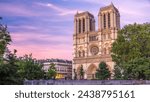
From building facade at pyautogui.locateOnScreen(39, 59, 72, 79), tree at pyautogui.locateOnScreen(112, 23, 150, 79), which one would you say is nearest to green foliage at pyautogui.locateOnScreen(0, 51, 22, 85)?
tree at pyautogui.locateOnScreen(112, 23, 150, 79)

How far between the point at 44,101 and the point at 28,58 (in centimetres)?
4385

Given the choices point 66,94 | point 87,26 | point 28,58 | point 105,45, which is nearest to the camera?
point 66,94

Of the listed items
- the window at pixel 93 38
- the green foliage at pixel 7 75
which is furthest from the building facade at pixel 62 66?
the green foliage at pixel 7 75

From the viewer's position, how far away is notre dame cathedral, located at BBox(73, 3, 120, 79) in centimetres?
11225

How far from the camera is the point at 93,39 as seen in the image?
389 feet

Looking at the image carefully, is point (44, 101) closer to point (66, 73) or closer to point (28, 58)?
point (28, 58)

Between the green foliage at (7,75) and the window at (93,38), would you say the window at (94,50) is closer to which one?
the window at (93,38)

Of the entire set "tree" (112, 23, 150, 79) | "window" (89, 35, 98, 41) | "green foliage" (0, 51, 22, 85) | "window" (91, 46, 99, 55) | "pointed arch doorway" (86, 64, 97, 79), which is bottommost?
"green foliage" (0, 51, 22, 85)

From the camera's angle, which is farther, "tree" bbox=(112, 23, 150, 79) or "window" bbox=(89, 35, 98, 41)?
"window" bbox=(89, 35, 98, 41)

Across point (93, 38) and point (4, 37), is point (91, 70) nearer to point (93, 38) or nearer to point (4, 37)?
point (93, 38)

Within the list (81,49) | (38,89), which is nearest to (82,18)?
(81,49)

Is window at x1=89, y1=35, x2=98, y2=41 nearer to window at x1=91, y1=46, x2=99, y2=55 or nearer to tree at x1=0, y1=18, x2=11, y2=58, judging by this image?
window at x1=91, y1=46, x2=99, y2=55

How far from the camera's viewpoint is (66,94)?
8.95ft

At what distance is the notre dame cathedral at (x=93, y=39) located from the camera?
368 ft
